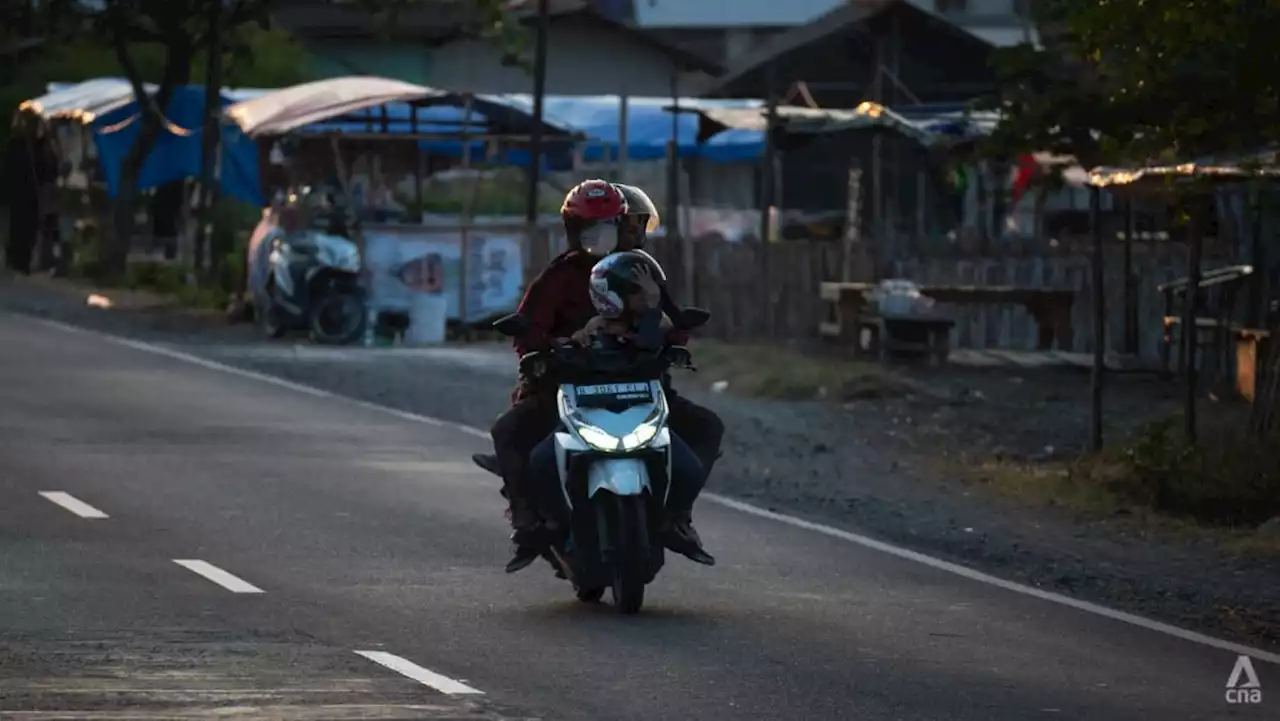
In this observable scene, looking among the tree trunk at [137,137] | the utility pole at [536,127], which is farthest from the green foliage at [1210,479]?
the tree trunk at [137,137]

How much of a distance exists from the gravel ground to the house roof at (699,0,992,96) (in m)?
13.8

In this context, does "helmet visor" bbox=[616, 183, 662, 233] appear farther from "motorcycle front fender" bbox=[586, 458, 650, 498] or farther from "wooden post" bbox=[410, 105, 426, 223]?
"wooden post" bbox=[410, 105, 426, 223]

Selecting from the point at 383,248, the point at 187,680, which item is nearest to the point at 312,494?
the point at 187,680

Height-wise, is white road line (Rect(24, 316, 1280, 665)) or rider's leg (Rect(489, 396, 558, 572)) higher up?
rider's leg (Rect(489, 396, 558, 572))

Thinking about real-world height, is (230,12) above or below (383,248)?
above

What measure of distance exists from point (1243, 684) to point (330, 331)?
21810 millimetres

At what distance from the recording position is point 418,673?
10.1m

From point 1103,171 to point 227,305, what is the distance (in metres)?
20.2

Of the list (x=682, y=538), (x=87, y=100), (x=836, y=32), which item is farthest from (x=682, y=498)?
(x=87, y=100)

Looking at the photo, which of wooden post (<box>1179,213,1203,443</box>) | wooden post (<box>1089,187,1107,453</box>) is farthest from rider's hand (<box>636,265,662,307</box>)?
wooden post (<box>1089,187,1107,453</box>)

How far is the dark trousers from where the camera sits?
1237 cm

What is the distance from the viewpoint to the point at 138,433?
2078cm

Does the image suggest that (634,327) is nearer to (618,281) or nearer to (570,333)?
(618,281)

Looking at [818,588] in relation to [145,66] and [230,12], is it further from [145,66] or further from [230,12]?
[145,66]
